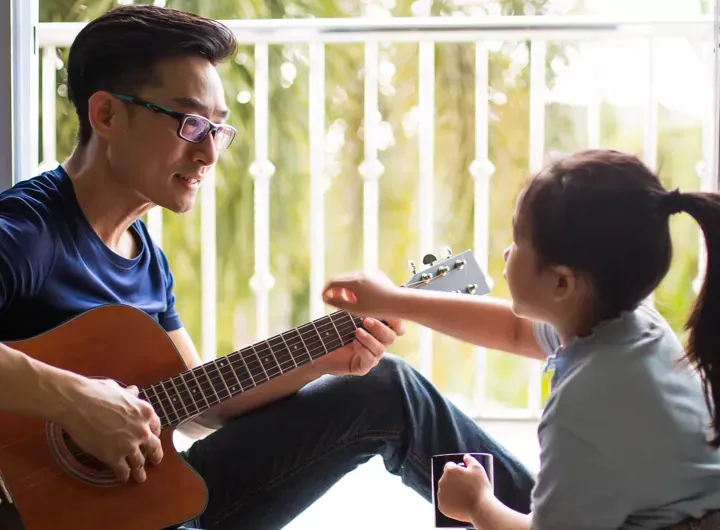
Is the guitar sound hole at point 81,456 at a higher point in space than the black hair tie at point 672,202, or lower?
lower

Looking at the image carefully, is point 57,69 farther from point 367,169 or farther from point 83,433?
point 83,433

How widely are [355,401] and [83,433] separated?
447mm

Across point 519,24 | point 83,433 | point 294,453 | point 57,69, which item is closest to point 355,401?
point 294,453

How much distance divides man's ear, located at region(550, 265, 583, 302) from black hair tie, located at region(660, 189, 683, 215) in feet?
0.44

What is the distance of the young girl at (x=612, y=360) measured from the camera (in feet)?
3.01

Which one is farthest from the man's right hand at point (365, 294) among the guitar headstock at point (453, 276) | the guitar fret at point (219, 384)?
the guitar fret at point (219, 384)

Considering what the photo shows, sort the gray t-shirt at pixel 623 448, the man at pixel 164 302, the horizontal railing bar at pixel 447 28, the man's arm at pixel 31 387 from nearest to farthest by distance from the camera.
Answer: the gray t-shirt at pixel 623 448
the man's arm at pixel 31 387
the man at pixel 164 302
the horizontal railing bar at pixel 447 28

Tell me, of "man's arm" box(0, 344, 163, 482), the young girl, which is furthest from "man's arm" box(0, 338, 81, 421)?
the young girl

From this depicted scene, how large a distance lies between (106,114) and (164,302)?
1.15 feet

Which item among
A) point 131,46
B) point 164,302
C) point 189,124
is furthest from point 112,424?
point 131,46

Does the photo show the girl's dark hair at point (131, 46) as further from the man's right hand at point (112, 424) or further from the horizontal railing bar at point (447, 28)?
the horizontal railing bar at point (447, 28)

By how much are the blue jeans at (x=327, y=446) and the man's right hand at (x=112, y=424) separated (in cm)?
16

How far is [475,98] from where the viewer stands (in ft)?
8.33

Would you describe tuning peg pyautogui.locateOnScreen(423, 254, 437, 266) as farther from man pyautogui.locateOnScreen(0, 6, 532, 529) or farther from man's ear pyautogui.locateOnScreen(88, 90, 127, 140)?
man's ear pyautogui.locateOnScreen(88, 90, 127, 140)
